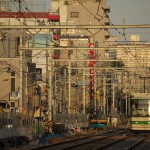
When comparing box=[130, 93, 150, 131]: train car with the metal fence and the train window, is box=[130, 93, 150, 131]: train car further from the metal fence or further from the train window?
the metal fence

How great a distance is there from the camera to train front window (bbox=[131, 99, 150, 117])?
50306 mm

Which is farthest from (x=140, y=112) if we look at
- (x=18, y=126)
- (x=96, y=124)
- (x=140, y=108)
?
(x=96, y=124)

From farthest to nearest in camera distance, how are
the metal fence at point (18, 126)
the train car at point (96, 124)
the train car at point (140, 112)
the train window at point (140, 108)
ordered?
the train car at point (96, 124), the train window at point (140, 108), the train car at point (140, 112), the metal fence at point (18, 126)

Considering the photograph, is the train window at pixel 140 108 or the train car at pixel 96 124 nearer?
the train window at pixel 140 108

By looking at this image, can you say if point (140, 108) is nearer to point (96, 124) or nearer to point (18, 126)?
point (18, 126)

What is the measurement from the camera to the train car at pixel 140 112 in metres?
50.0

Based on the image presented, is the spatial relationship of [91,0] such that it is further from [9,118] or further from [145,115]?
[9,118]

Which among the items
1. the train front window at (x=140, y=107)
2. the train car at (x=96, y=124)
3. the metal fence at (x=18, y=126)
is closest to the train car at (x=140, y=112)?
the train front window at (x=140, y=107)

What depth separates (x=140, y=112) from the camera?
50469mm

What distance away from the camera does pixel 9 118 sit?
36281 millimetres

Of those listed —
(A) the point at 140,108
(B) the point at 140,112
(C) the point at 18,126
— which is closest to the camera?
(C) the point at 18,126

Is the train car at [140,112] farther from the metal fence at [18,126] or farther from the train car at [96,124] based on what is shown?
the train car at [96,124]

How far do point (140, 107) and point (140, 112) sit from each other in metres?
0.46

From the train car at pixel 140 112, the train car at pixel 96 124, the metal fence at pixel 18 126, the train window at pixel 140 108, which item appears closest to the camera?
the metal fence at pixel 18 126
